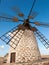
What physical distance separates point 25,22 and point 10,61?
3641 millimetres

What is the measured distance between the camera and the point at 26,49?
35.8ft

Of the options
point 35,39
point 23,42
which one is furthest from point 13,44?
point 35,39

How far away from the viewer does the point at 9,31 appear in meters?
11.5

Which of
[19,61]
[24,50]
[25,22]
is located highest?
[25,22]

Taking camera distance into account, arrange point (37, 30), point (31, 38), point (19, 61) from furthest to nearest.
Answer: point (37, 30)
point (31, 38)
point (19, 61)

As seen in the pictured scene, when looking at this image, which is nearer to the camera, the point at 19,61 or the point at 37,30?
the point at 19,61

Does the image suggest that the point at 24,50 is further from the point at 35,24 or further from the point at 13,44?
the point at 35,24

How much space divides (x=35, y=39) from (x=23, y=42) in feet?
4.17

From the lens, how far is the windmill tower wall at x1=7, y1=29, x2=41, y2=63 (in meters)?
10.7

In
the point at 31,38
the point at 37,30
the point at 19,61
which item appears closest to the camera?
the point at 19,61

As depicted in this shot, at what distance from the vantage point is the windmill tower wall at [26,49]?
10.7 metres

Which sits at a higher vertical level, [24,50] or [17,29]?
[17,29]

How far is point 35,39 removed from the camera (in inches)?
464

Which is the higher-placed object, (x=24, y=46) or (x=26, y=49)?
(x=24, y=46)
